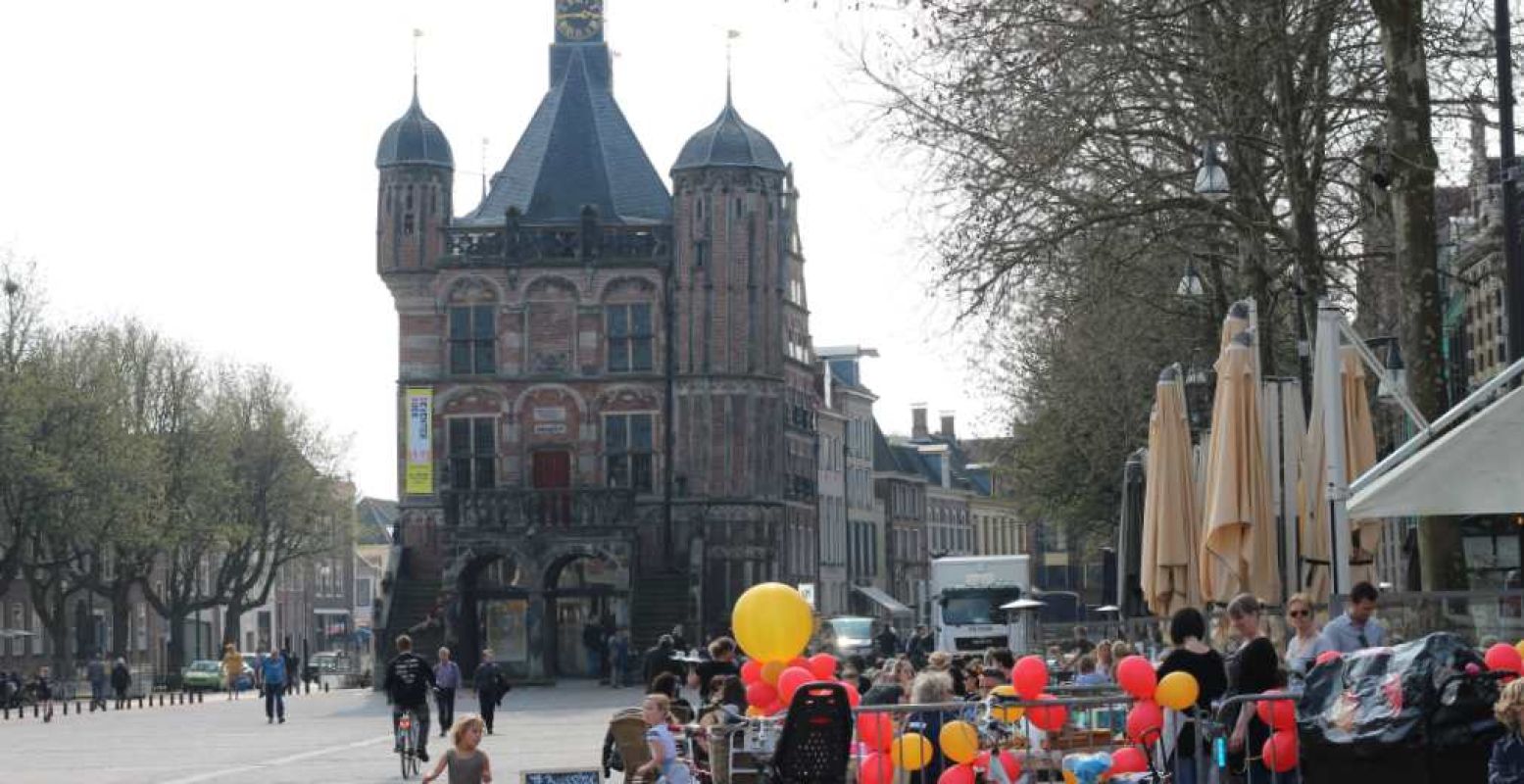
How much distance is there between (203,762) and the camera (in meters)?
34.9

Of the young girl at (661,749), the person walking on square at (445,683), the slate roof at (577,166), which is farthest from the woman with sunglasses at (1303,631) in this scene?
the slate roof at (577,166)

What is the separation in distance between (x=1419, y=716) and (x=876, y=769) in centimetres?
412

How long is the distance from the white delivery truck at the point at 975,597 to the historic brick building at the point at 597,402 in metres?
13.0

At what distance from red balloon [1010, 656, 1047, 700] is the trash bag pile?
2962 millimetres

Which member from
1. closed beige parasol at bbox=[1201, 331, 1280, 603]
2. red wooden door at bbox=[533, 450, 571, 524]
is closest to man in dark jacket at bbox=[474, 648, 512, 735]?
closed beige parasol at bbox=[1201, 331, 1280, 603]

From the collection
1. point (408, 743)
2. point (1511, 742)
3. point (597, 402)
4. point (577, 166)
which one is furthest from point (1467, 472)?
point (577, 166)

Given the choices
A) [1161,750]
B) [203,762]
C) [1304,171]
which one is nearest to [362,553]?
[203,762]

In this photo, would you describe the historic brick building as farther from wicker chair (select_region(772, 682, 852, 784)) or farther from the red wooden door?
wicker chair (select_region(772, 682, 852, 784))

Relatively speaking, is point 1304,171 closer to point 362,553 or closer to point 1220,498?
point 1220,498

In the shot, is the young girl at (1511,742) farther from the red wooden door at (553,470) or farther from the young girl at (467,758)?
the red wooden door at (553,470)

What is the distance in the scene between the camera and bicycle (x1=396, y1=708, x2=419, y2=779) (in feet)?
103

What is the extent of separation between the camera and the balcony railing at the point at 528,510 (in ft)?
244

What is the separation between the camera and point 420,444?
252 ft

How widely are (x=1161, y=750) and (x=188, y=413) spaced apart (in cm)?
7451
